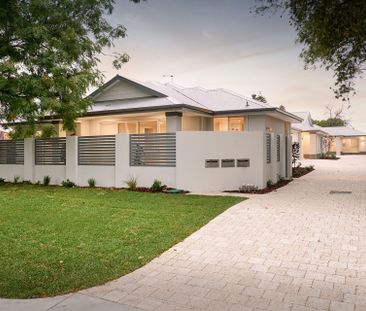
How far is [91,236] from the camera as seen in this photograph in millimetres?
6789

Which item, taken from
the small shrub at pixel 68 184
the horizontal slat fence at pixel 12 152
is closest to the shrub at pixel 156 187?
the small shrub at pixel 68 184

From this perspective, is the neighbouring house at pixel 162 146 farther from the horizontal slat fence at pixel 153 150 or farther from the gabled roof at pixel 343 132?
the gabled roof at pixel 343 132

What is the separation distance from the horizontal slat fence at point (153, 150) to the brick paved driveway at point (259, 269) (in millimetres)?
4983

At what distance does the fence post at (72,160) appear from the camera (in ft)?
49.4

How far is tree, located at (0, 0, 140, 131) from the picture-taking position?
43.9 ft

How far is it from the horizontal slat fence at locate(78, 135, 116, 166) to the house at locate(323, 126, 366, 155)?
5046 centimetres

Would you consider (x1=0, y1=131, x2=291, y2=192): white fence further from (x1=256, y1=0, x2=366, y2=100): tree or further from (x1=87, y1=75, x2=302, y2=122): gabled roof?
(x1=256, y1=0, x2=366, y2=100): tree

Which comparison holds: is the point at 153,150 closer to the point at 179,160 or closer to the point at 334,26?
the point at 179,160

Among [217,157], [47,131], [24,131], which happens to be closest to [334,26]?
[217,157]

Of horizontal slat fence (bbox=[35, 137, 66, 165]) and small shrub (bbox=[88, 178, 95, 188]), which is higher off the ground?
horizontal slat fence (bbox=[35, 137, 66, 165])

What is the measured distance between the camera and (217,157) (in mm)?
13078

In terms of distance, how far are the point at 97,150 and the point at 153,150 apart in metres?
2.58

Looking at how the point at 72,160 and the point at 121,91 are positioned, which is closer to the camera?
the point at 72,160

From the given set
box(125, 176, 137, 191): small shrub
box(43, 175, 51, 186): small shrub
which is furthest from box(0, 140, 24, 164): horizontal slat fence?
box(125, 176, 137, 191): small shrub
